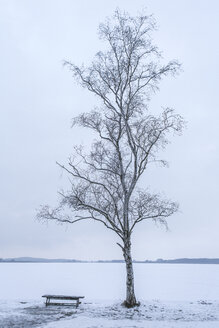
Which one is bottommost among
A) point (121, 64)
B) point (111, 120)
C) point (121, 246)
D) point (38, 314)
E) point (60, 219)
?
point (38, 314)

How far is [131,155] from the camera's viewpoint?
74.5ft

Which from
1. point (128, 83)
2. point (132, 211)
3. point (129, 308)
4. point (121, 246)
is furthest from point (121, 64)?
point (129, 308)

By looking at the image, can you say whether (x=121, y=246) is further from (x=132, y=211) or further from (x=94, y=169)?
(x=94, y=169)

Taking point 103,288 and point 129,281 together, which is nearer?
point 129,281

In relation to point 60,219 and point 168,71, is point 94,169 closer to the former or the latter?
point 60,219

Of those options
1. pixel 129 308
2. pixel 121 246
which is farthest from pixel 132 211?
pixel 129 308

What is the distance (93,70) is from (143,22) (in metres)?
4.07

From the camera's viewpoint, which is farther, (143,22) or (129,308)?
(143,22)

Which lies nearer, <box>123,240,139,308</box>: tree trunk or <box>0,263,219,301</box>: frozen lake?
<box>123,240,139,308</box>: tree trunk

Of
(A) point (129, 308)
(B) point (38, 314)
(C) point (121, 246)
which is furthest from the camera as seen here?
(C) point (121, 246)

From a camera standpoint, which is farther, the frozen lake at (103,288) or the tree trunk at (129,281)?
the frozen lake at (103,288)

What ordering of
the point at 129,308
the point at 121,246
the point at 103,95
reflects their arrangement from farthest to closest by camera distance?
the point at 103,95, the point at 121,246, the point at 129,308

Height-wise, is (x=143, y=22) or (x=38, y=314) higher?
(x=143, y=22)

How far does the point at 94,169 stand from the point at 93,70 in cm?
608
